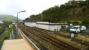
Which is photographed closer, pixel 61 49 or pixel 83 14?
pixel 61 49

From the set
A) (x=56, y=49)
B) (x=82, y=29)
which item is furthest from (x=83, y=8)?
(x=56, y=49)

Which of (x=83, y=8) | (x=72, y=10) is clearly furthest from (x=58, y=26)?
(x=72, y=10)

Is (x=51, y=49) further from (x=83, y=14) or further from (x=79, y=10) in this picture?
(x=79, y=10)

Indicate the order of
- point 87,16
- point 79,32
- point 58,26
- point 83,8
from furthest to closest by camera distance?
point 83,8 → point 87,16 → point 58,26 → point 79,32

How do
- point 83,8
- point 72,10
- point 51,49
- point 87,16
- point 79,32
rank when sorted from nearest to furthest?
point 51,49, point 79,32, point 87,16, point 83,8, point 72,10

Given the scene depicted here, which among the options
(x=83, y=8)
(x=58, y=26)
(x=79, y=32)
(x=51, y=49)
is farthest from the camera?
(x=83, y=8)

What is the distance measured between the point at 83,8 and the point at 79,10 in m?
1.66

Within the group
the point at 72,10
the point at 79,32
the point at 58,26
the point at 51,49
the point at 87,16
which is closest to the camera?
the point at 51,49

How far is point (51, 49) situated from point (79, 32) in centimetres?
2177

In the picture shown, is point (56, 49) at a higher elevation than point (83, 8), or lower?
lower

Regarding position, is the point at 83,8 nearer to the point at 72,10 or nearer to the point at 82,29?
the point at 72,10

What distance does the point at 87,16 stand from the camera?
246 ft

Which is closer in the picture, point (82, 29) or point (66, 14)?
point (82, 29)

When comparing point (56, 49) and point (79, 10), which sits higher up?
point (79, 10)
